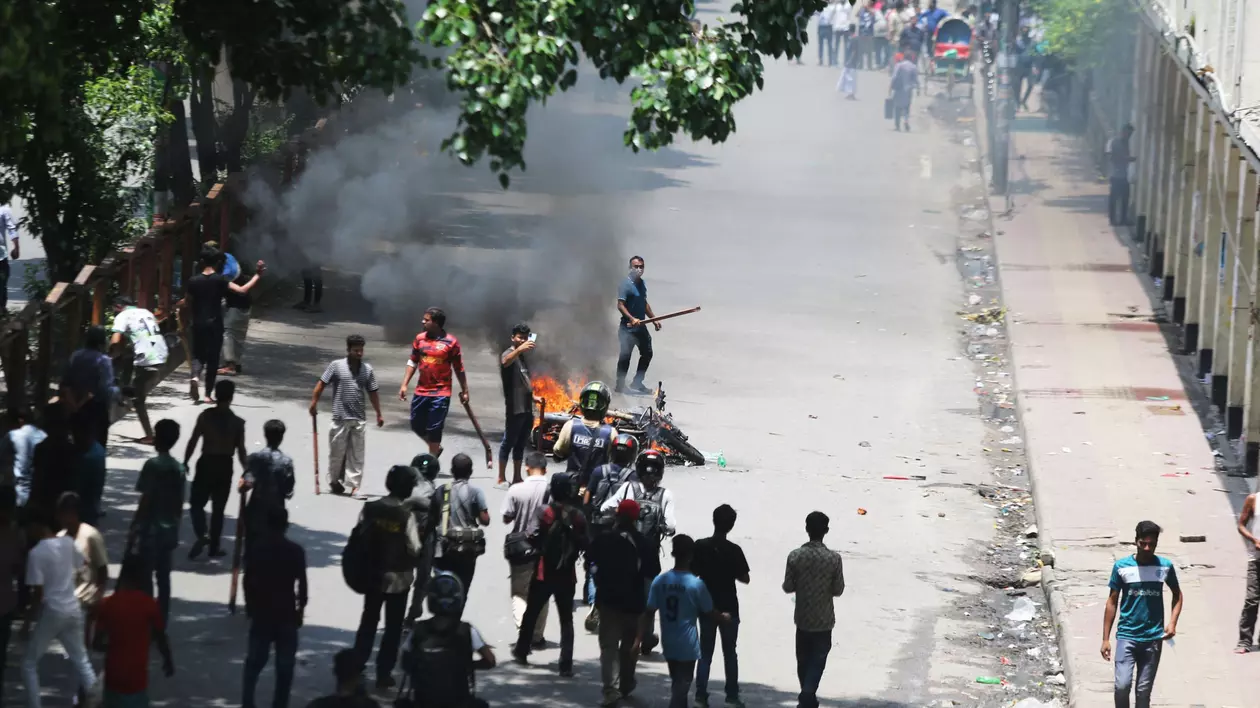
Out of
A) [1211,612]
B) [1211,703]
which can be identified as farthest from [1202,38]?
[1211,703]

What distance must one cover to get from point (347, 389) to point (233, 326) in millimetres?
4116

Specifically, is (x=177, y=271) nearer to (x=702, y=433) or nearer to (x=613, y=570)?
(x=702, y=433)

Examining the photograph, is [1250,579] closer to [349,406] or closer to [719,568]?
[719,568]

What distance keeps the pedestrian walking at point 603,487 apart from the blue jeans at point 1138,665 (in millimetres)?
2983

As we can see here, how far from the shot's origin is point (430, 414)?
14.2 metres

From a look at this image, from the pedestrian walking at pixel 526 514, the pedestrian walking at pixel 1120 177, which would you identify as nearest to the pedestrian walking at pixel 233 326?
the pedestrian walking at pixel 526 514

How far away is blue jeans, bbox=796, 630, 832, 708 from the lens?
10219 mm

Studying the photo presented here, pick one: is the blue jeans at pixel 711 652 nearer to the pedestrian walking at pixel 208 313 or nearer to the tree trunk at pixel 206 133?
the pedestrian walking at pixel 208 313

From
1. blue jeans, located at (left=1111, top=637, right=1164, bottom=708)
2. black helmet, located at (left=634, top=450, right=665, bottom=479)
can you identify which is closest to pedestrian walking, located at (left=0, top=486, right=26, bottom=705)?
black helmet, located at (left=634, top=450, right=665, bottom=479)

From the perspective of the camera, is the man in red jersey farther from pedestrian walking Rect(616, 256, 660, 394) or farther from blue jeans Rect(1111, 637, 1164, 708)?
blue jeans Rect(1111, 637, 1164, 708)

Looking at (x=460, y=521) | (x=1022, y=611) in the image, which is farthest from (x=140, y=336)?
(x=1022, y=611)

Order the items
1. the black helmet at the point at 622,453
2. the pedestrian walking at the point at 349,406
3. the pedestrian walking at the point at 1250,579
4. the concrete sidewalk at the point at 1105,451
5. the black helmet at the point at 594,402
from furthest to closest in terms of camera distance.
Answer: the pedestrian walking at the point at 349,406 < the black helmet at the point at 594,402 < the concrete sidewalk at the point at 1105,451 < the pedestrian walking at the point at 1250,579 < the black helmet at the point at 622,453

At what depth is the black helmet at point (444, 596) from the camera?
26.9 ft

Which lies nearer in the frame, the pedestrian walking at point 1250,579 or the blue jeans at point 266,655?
the blue jeans at point 266,655
